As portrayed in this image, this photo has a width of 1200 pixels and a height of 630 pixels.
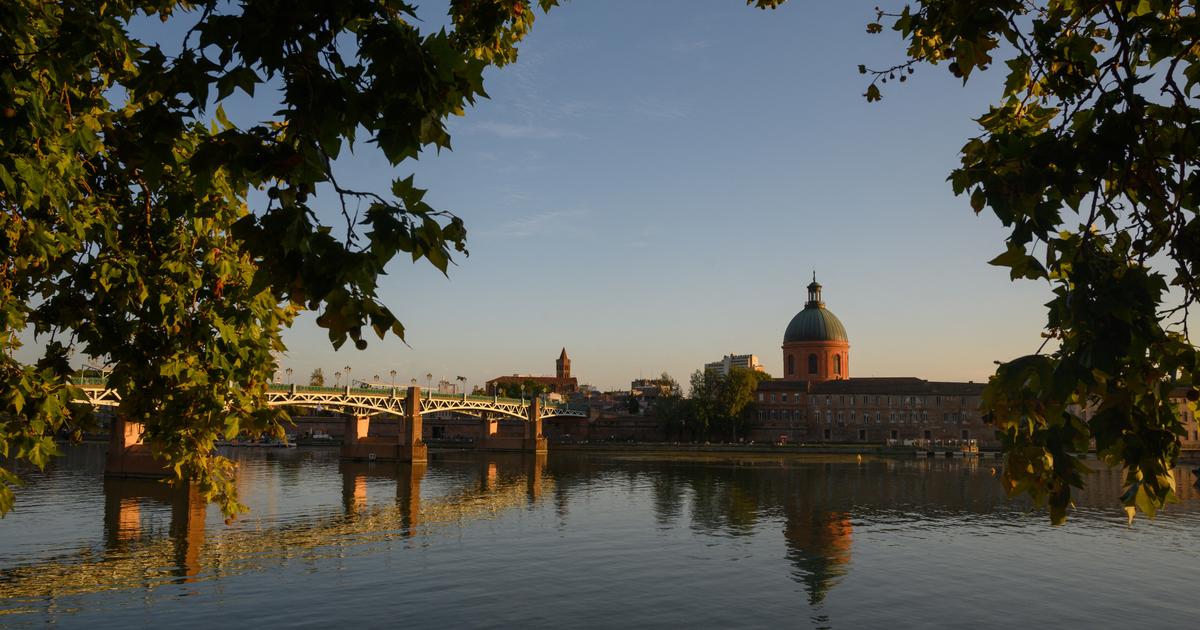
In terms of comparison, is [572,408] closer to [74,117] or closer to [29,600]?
[29,600]

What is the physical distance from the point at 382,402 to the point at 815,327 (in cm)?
7177

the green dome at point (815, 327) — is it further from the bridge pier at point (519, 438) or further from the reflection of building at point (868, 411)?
the bridge pier at point (519, 438)

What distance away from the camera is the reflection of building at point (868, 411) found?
125m

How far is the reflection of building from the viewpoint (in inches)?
4914

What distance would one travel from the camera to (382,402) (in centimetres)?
10162

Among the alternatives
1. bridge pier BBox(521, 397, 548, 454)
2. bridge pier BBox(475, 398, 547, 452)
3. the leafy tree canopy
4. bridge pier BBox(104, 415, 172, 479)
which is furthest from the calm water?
bridge pier BBox(475, 398, 547, 452)

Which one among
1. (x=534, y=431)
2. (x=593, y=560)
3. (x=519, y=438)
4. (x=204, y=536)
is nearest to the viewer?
(x=593, y=560)

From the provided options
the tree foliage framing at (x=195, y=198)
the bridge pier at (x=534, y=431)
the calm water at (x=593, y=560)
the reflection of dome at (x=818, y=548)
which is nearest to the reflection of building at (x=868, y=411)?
the bridge pier at (x=534, y=431)

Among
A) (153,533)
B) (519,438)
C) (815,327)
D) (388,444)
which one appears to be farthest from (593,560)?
(815,327)

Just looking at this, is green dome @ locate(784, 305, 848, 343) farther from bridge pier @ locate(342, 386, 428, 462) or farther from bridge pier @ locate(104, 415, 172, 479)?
bridge pier @ locate(104, 415, 172, 479)

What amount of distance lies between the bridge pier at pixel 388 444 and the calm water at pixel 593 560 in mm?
34490

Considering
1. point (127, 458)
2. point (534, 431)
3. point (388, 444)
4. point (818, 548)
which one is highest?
point (534, 431)

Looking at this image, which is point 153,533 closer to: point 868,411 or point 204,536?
point 204,536

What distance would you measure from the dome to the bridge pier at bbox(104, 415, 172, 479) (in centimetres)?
9915
